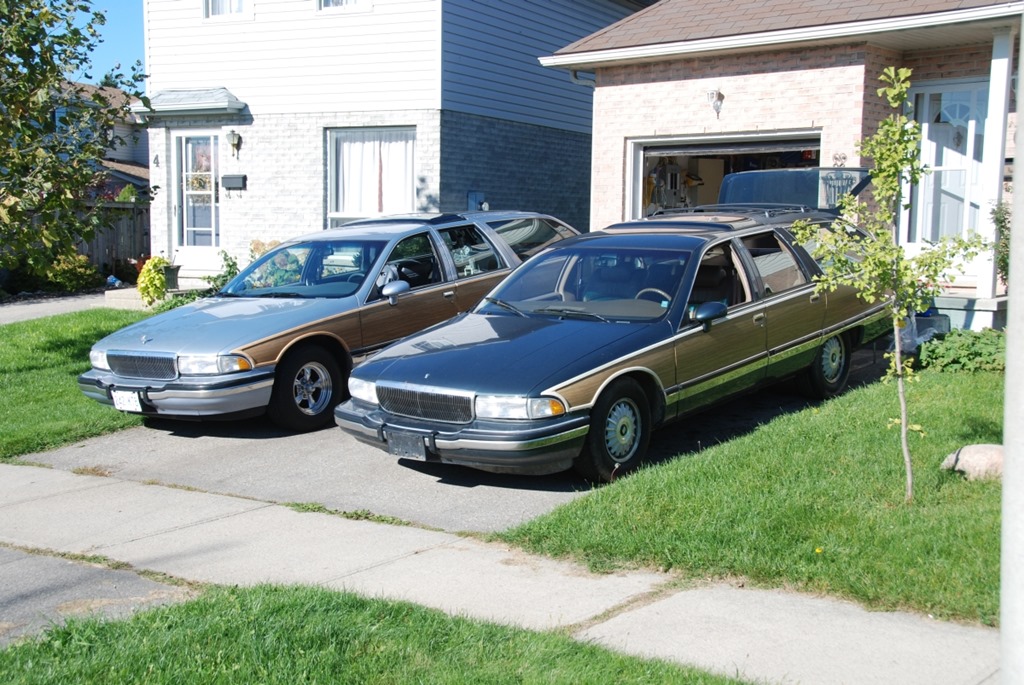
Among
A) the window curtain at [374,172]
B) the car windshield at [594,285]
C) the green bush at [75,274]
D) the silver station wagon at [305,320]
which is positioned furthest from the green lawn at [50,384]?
the green bush at [75,274]

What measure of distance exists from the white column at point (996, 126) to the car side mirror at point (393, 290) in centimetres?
611

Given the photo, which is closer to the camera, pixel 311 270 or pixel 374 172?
pixel 311 270

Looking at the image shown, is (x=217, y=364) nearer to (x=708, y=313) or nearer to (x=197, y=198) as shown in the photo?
(x=708, y=313)

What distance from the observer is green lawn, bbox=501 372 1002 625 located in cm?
523

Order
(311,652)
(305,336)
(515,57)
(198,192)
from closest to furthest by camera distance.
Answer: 1. (311,652)
2. (305,336)
3. (515,57)
4. (198,192)

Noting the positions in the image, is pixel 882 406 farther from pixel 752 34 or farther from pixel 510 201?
pixel 510 201

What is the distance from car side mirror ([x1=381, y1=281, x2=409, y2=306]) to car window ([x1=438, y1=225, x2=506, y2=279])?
902mm

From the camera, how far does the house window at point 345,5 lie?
53.5 feet

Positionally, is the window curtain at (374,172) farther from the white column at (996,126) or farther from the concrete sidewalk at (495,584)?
the concrete sidewalk at (495,584)

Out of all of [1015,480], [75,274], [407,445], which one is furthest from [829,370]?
[75,274]

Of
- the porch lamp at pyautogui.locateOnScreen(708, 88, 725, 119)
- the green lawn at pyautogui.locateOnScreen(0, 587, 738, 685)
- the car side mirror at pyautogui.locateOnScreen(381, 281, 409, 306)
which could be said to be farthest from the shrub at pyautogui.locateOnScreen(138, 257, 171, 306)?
the green lawn at pyautogui.locateOnScreen(0, 587, 738, 685)

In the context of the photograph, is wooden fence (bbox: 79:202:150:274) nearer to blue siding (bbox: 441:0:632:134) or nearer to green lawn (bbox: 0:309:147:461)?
green lawn (bbox: 0:309:147:461)

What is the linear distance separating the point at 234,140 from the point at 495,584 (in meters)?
13.6

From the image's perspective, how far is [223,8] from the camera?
17.9 meters
